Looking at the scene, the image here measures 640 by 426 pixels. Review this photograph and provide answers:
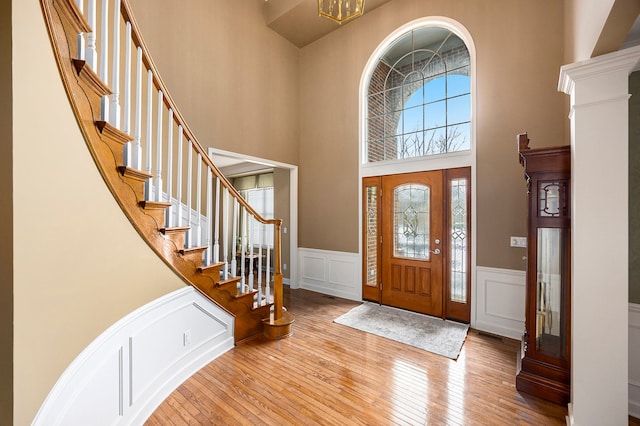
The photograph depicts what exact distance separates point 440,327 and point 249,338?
7.68 feet

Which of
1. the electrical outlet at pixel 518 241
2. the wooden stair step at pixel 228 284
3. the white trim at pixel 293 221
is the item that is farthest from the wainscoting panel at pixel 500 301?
the white trim at pixel 293 221

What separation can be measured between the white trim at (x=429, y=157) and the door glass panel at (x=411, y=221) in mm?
331

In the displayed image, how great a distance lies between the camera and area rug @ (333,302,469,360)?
2961mm

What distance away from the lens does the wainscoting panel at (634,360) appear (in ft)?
6.46

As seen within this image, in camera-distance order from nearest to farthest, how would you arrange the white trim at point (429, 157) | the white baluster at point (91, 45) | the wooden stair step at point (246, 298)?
1. the white baluster at point (91, 45)
2. the wooden stair step at point (246, 298)
3. the white trim at point (429, 157)

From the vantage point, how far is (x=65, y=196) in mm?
1182

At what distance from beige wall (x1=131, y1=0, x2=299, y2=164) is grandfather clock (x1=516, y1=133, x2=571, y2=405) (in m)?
3.67

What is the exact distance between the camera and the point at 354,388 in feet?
7.34

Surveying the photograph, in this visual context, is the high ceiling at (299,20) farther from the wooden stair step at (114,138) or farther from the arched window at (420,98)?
the wooden stair step at (114,138)

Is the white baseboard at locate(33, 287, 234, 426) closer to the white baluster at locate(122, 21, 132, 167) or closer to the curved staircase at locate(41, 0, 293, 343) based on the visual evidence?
the curved staircase at locate(41, 0, 293, 343)

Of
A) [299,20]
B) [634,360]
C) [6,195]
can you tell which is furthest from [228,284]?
[299,20]

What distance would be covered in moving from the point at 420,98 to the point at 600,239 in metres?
3.00

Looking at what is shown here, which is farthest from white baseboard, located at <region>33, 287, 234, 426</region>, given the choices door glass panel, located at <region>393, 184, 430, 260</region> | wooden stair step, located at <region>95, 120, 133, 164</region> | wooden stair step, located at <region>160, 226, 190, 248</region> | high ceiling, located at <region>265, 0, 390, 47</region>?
high ceiling, located at <region>265, 0, 390, 47</region>

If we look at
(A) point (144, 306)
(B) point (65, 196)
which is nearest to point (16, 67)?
(B) point (65, 196)
